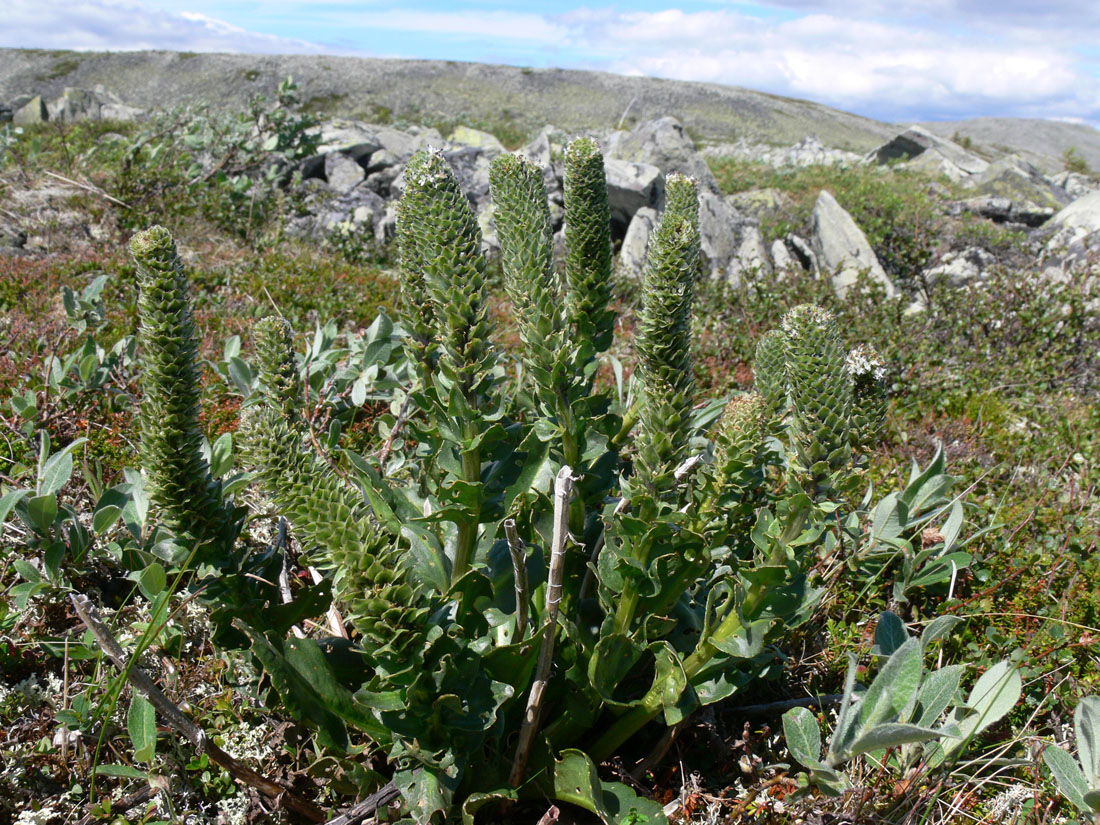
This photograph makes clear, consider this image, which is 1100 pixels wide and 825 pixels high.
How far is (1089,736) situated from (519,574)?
214cm

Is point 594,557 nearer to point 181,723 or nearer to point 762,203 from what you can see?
point 181,723

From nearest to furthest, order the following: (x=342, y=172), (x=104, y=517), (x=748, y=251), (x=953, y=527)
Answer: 1. (x=104, y=517)
2. (x=953, y=527)
3. (x=748, y=251)
4. (x=342, y=172)

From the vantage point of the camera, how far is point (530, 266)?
258 cm

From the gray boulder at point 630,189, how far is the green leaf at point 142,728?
45.6ft

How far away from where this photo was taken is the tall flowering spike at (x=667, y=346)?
2439mm

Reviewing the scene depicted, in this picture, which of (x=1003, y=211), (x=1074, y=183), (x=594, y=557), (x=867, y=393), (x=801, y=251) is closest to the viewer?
(x=867, y=393)

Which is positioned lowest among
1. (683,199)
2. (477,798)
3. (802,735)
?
(477,798)

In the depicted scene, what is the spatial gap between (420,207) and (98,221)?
1092 cm

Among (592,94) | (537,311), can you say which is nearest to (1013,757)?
(537,311)

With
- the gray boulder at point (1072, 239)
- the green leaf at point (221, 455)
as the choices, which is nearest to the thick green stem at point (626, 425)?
the green leaf at point (221, 455)

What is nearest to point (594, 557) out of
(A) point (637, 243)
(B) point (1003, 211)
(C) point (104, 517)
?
(C) point (104, 517)

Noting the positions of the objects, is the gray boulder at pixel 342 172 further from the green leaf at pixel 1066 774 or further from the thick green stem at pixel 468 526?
the green leaf at pixel 1066 774

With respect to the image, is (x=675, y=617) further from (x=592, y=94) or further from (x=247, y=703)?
(x=592, y=94)

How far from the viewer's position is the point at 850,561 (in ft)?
12.5
